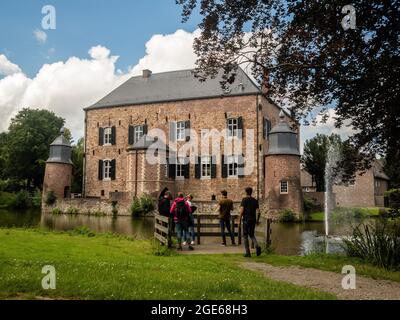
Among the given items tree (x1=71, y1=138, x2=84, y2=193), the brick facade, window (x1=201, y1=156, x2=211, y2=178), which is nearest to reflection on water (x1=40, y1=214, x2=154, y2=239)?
window (x1=201, y1=156, x2=211, y2=178)

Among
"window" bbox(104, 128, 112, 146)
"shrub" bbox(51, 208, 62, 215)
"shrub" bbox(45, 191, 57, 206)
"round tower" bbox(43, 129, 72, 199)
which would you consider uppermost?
"window" bbox(104, 128, 112, 146)

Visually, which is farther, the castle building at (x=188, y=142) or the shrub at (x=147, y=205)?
the shrub at (x=147, y=205)

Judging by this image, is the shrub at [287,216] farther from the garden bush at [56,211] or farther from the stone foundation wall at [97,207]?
the garden bush at [56,211]

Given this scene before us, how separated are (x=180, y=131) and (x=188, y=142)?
1127 millimetres

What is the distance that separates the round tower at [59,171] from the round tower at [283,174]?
15881mm

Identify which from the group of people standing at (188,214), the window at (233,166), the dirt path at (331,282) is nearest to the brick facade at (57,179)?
the window at (233,166)

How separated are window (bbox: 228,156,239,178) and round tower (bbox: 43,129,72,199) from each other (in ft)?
42.6

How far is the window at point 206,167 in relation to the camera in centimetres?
3030

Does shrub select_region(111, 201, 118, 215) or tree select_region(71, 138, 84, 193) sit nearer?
shrub select_region(111, 201, 118, 215)

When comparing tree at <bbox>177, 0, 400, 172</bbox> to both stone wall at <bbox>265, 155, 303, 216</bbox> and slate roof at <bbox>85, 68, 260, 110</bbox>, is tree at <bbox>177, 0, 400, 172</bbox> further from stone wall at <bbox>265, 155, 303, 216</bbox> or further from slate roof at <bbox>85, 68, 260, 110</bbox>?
slate roof at <bbox>85, 68, 260, 110</bbox>

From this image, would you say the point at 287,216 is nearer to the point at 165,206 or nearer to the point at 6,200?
the point at 165,206

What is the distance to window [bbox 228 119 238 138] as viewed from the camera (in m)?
29.7
